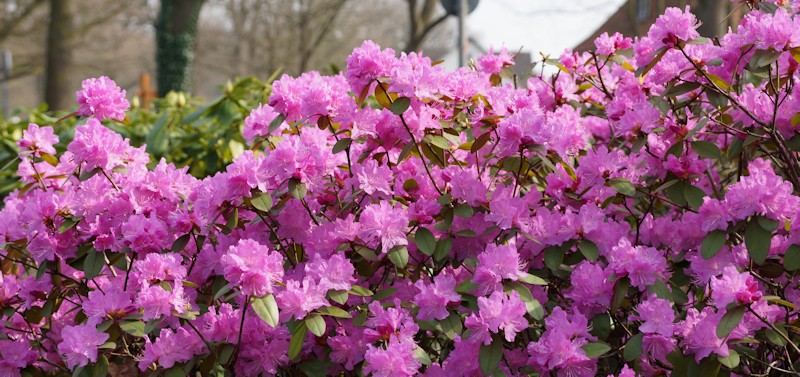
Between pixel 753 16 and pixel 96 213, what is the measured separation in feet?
5.60

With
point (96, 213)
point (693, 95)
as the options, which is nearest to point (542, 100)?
point (693, 95)

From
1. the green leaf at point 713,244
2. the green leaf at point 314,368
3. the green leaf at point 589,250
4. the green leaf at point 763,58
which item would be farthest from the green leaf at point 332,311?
the green leaf at point 763,58

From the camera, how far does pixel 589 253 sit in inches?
76.5

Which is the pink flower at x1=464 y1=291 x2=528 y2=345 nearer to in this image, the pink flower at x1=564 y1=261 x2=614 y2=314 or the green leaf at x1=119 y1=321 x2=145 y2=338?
the pink flower at x1=564 y1=261 x2=614 y2=314

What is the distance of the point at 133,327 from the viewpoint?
1895 mm

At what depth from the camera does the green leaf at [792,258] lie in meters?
1.81

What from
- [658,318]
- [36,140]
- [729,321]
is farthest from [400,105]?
[36,140]

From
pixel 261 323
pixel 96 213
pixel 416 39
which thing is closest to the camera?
pixel 261 323

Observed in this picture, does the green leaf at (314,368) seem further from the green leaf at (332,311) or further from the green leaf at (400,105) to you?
the green leaf at (400,105)

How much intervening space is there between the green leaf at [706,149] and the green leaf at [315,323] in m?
0.99

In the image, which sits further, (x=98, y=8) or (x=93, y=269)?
(x=98, y=8)

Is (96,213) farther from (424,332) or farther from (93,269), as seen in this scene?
(424,332)

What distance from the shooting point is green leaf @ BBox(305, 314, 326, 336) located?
1.74 meters

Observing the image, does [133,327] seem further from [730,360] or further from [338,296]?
[730,360]
